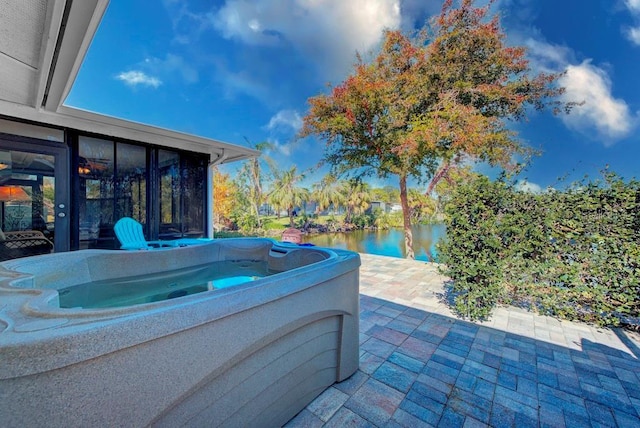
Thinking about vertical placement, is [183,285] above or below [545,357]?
above

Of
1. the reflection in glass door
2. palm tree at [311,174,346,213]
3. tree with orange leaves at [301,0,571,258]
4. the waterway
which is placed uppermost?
tree with orange leaves at [301,0,571,258]

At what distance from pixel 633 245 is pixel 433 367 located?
2.41m

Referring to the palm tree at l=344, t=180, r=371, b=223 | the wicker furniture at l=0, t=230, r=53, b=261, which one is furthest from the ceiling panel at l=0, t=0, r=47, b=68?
the palm tree at l=344, t=180, r=371, b=223

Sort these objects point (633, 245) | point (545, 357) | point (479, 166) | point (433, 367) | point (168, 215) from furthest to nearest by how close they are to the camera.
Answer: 1. point (479, 166)
2. point (168, 215)
3. point (633, 245)
4. point (545, 357)
5. point (433, 367)

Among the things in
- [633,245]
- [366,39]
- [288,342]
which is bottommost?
[288,342]

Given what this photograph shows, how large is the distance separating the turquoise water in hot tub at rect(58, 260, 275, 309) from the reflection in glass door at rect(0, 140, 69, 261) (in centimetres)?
238

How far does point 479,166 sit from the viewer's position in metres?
7.21

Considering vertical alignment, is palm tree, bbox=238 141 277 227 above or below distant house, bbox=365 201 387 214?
above

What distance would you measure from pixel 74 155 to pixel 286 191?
13.9 metres

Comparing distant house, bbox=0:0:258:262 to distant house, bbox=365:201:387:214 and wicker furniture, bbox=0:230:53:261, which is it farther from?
distant house, bbox=365:201:387:214

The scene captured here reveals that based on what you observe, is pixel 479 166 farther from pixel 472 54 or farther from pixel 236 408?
pixel 236 408

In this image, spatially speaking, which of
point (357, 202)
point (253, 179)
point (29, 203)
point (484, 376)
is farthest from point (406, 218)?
point (357, 202)

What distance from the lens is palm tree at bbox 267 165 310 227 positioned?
18.0 m

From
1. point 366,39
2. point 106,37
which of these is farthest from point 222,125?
point 366,39
